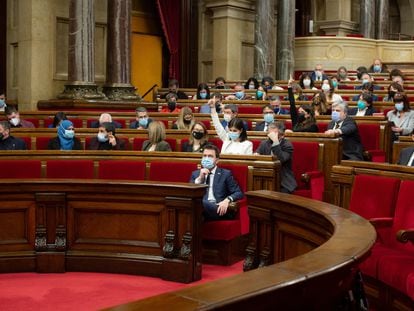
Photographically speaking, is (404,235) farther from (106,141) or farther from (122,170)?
(106,141)

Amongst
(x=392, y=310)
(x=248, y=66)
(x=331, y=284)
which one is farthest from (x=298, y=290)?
(x=248, y=66)

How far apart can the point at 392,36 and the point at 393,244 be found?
21.0 metres

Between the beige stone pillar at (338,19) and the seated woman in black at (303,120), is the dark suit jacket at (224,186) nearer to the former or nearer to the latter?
the seated woman in black at (303,120)

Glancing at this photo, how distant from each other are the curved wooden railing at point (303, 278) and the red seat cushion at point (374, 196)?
88 centimetres

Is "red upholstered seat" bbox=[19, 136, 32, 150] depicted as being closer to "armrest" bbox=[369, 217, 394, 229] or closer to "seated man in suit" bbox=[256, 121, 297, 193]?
"seated man in suit" bbox=[256, 121, 297, 193]

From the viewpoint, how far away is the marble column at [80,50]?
11.5 meters

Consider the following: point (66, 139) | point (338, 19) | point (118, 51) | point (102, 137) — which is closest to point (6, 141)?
point (66, 139)

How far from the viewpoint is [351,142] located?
23.9 ft

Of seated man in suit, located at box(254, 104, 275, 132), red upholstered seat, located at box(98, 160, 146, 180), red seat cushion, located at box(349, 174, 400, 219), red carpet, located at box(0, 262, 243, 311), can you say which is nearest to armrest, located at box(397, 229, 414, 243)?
red seat cushion, located at box(349, 174, 400, 219)

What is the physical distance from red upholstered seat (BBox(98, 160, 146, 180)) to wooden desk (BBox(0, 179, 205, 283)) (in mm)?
849

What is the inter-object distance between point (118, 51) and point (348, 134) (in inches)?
229

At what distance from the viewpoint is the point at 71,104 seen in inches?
449

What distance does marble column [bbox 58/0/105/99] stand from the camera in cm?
1145

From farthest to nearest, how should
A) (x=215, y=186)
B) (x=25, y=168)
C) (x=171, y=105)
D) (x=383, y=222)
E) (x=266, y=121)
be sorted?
(x=171, y=105)
(x=266, y=121)
(x=25, y=168)
(x=215, y=186)
(x=383, y=222)
